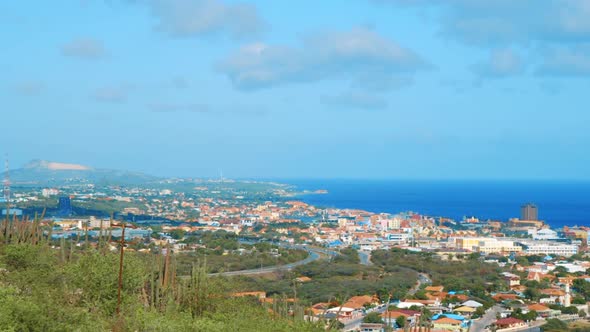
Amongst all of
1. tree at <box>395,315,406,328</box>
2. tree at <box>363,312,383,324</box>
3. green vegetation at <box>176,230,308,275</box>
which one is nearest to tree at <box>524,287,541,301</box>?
tree at <box>363,312,383,324</box>

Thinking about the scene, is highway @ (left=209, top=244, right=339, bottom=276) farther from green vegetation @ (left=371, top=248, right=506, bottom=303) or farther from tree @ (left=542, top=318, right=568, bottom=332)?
tree @ (left=542, top=318, right=568, bottom=332)

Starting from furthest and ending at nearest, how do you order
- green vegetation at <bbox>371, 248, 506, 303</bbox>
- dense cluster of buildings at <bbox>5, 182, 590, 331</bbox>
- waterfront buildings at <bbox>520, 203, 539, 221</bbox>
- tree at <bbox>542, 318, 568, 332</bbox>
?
waterfront buildings at <bbox>520, 203, 539, 221</bbox> → green vegetation at <bbox>371, 248, 506, 303</bbox> → dense cluster of buildings at <bbox>5, 182, 590, 331</bbox> → tree at <bbox>542, 318, 568, 332</bbox>

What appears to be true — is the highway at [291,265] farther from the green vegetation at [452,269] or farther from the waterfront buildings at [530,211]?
the waterfront buildings at [530,211]

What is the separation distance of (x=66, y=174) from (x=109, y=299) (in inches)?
4979

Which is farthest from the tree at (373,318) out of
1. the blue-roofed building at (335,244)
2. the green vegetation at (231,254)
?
the blue-roofed building at (335,244)

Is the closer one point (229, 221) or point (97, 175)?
point (229, 221)

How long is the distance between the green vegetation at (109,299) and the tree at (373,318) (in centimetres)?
759

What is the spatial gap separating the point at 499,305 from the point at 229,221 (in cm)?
4547

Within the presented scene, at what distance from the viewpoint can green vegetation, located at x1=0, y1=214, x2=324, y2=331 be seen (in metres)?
11.2

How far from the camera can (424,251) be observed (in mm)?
53281

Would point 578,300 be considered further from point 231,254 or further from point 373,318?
point 231,254

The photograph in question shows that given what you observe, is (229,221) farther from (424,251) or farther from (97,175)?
(97,175)

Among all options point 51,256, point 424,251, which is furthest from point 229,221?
point 51,256

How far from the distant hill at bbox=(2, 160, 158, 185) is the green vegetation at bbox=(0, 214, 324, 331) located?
102764 mm
